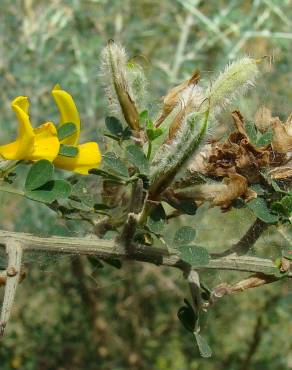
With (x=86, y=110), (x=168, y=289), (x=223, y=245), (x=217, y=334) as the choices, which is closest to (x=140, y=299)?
(x=168, y=289)

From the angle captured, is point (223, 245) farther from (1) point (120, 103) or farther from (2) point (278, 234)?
(1) point (120, 103)

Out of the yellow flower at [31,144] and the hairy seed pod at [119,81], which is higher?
the hairy seed pod at [119,81]

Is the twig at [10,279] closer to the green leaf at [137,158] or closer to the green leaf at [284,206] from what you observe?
the green leaf at [137,158]

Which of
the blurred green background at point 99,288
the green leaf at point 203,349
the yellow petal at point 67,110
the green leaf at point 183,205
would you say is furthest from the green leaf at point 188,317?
the blurred green background at point 99,288

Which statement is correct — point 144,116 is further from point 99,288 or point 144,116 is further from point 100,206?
point 99,288

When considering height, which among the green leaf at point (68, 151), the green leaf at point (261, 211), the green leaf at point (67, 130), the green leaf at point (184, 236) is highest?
the green leaf at point (67, 130)

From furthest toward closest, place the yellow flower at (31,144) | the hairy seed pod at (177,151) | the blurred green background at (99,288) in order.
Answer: the blurred green background at (99,288)
the yellow flower at (31,144)
the hairy seed pod at (177,151)
